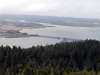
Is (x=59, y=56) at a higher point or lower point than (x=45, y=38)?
lower

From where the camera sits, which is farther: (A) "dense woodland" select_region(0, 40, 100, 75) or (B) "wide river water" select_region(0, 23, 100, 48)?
(B) "wide river water" select_region(0, 23, 100, 48)

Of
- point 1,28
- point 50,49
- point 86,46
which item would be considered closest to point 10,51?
point 50,49

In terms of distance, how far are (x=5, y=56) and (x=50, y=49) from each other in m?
6.89

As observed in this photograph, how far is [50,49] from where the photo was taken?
3216cm

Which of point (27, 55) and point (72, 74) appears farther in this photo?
point (27, 55)

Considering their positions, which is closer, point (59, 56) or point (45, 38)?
point (59, 56)

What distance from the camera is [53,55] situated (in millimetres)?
30297

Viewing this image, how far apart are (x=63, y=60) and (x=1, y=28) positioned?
4079 cm

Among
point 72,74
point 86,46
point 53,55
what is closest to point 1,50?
point 53,55

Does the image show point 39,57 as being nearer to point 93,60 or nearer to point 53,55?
point 53,55

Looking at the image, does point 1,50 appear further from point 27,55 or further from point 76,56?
point 76,56

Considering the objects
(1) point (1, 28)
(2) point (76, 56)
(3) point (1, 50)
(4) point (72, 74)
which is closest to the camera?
(4) point (72, 74)

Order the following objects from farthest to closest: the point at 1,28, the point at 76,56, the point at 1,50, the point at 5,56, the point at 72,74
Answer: the point at 1,28 → the point at 76,56 → the point at 1,50 → the point at 5,56 → the point at 72,74

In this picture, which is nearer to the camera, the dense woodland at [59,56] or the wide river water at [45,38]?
the dense woodland at [59,56]
